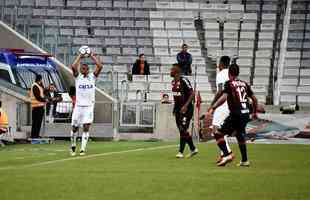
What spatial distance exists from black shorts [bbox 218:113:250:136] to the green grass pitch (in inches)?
27.1

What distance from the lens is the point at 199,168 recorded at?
1642 cm

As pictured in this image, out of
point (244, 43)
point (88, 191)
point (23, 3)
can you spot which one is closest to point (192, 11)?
point (244, 43)

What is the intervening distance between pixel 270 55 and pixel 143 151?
658 inches

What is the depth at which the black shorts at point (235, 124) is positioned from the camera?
17.2m

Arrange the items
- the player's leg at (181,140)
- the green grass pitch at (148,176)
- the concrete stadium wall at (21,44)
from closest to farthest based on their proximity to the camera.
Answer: the green grass pitch at (148,176) < the player's leg at (181,140) < the concrete stadium wall at (21,44)

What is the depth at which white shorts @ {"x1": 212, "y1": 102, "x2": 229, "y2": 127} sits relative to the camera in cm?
1850

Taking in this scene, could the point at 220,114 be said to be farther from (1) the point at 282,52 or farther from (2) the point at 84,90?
(1) the point at 282,52

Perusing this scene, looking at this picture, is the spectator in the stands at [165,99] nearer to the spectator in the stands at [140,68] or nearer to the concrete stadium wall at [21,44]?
the spectator in the stands at [140,68]

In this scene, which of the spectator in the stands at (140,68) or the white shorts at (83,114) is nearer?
the white shorts at (83,114)

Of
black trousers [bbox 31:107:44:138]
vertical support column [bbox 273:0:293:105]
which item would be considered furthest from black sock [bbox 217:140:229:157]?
vertical support column [bbox 273:0:293:105]

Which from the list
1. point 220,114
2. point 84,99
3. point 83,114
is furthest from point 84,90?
point 220,114

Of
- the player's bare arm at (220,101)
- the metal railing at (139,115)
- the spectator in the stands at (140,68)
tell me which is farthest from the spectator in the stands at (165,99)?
the player's bare arm at (220,101)

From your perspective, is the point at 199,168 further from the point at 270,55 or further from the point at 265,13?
the point at 265,13

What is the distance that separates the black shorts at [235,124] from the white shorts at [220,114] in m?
0.88
